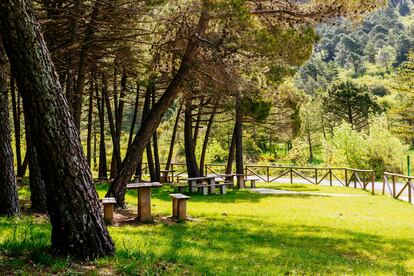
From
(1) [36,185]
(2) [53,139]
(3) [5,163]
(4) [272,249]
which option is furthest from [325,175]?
(2) [53,139]

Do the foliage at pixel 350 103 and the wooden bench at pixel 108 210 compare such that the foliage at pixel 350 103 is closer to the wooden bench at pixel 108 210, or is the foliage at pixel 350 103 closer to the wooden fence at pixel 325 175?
the wooden fence at pixel 325 175

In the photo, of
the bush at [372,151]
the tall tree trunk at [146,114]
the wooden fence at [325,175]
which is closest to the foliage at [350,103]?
the wooden fence at [325,175]

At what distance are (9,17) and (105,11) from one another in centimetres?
539

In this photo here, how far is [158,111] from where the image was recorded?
960 centimetres

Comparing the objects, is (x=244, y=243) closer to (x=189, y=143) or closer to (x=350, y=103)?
(x=189, y=143)

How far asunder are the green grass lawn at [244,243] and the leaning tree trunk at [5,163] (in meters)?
0.34

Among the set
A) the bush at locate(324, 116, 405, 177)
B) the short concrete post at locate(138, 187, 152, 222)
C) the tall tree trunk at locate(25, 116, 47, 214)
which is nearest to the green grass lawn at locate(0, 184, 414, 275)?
the short concrete post at locate(138, 187, 152, 222)

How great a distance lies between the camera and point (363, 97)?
45.1 meters

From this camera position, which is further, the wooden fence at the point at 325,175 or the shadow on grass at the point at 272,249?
the wooden fence at the point at 325,175

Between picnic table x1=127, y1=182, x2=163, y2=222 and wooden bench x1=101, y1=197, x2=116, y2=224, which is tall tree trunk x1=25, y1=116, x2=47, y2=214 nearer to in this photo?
wooden bench x1=101, y1=197, x2=116, y2=224

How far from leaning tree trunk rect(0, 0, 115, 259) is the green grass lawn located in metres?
0.28

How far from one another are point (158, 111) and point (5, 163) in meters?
3.50

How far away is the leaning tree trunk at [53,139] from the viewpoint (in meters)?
4.07

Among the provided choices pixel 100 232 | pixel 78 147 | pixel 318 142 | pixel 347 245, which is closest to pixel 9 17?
pixel 78 147
